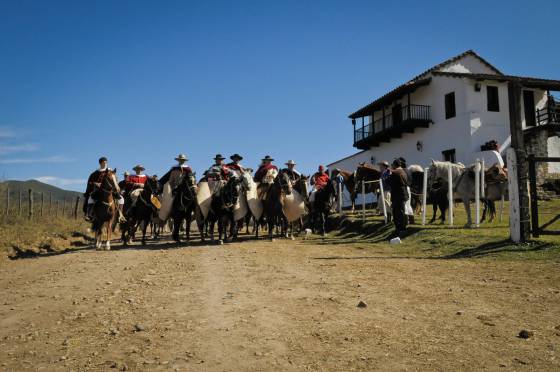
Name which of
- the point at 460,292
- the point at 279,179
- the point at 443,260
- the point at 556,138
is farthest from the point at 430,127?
the point at 460,292

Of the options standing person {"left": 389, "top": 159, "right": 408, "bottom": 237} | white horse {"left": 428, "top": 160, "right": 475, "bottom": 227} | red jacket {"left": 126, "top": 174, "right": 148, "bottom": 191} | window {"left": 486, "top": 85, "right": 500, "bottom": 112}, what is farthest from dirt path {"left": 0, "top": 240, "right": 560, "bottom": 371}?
window {"left": 486, "top": 85, "right": 500, "bottom": 112}

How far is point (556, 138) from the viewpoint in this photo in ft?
92.0

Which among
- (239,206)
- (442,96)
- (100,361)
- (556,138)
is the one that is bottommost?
(100,361)

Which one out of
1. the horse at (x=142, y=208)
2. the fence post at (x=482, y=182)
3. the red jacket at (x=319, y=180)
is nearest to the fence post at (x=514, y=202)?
the fence post at (x=482, y=182)

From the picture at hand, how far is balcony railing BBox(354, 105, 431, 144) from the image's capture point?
28991 mm

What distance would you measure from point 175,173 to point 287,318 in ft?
34.8

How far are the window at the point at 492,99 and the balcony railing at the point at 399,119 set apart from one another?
3993 millimetres

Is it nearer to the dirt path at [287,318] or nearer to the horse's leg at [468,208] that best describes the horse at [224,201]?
the dirt path at [287,318]

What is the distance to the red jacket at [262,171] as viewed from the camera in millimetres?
14954

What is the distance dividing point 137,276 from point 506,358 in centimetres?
582

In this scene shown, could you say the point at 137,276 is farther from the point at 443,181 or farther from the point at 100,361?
the point at 443,181

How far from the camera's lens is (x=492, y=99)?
88.8 feet

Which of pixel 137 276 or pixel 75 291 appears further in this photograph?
pixel 137 276

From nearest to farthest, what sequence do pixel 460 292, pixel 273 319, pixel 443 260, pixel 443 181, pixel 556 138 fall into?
pixel 273 319, pixel 460 292, pixel 443 260, pixel 443 181, pixel 556 138
